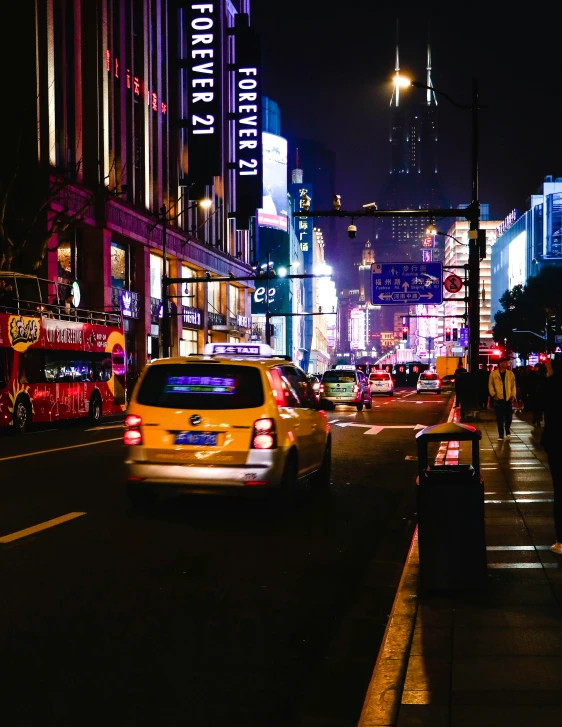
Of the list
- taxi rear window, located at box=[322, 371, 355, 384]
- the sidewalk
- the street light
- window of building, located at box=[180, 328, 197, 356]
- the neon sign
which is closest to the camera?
the sidewalk

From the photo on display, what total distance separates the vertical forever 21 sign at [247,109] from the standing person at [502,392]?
46.7m

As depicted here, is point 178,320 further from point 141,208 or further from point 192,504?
point 192,504

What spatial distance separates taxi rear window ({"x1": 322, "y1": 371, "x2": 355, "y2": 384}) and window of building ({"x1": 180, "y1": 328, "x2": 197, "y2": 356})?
24.0 metres

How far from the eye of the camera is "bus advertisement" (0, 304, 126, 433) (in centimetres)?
2395

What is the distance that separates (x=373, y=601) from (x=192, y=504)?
4.87 m

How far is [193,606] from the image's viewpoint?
636 centimetres

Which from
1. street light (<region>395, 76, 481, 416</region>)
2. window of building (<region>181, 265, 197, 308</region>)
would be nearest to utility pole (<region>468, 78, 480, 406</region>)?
street light (<region>395, 76, 481, 416</region>)

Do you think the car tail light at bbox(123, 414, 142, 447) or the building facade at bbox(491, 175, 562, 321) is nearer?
the car tail light at bbox(123, 414, 142, 447)

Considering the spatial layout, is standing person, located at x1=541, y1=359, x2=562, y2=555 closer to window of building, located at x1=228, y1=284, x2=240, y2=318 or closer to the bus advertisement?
the bus advertisement

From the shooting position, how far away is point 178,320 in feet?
192

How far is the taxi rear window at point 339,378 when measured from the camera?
38156 millimetres

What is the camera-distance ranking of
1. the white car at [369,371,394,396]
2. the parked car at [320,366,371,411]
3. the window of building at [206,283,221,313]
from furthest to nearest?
the window of building at [206,283,221,313] → the white car at [369,371,394,396] → the parked car at [320,366,371,411]

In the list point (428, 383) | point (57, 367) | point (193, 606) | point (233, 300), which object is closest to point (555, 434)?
point (193, 606)

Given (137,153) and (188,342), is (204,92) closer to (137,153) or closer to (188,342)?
(137,153)
